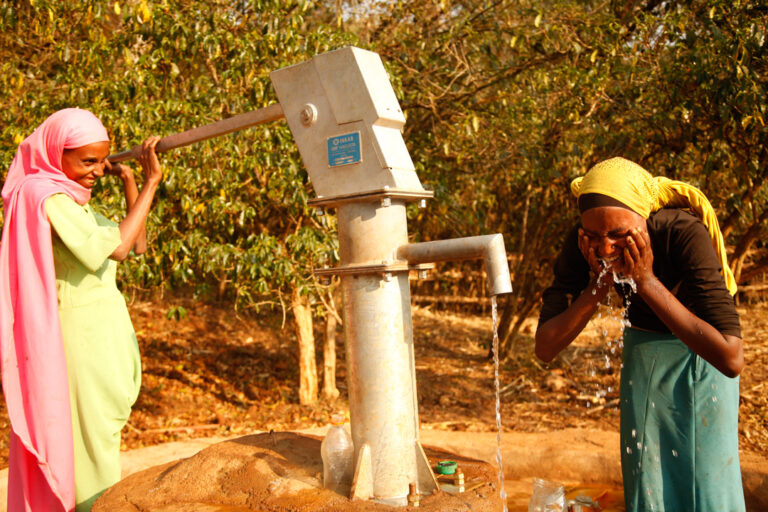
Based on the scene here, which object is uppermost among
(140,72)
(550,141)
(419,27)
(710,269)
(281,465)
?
(419,27)

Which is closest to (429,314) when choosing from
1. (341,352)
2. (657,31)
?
(341,352)

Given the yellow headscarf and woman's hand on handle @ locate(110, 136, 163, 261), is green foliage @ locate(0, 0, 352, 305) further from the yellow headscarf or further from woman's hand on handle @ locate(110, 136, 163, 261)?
the yellow headscarf

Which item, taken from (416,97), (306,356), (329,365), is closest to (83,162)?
(416,97)

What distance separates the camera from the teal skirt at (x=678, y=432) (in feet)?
6.36

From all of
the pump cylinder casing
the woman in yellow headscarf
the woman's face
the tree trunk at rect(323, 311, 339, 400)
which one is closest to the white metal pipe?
the woman's face

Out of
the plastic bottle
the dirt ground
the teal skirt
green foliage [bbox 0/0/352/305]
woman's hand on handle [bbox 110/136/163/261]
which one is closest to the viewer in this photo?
the teal skirt

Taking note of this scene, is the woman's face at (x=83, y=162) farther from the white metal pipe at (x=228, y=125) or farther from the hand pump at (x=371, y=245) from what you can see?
the hand pump at (x=371, y=245)

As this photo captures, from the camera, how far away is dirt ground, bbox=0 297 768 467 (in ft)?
16.4

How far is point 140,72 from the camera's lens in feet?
12.9

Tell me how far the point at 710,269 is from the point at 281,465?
4.79 feet

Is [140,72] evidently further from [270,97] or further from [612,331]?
[612,331]

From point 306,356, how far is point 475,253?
366cm

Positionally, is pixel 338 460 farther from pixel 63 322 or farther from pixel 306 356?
pixel 306 356

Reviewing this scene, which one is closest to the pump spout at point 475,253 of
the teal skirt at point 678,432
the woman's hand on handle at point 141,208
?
the teal skirt at point 678,432
